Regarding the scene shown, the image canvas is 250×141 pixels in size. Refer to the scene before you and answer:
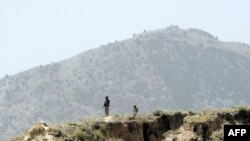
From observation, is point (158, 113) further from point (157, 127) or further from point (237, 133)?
point (237, 133)

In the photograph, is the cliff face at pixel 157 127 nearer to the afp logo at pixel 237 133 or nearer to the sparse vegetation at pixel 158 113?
the sparse vegetation at pixel 158 113

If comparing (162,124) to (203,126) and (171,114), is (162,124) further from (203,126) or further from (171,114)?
(203,126)

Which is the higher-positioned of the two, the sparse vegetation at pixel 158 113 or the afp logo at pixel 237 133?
the sparse vegetation at pixel 158 113

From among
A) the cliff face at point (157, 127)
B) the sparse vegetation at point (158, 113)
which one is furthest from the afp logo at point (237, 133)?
the sparse vegetation at point (158, 113)

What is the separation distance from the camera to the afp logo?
12.1 meters

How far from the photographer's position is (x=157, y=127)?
49.8 metres

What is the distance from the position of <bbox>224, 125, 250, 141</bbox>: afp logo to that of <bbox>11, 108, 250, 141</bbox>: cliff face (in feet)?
69.9

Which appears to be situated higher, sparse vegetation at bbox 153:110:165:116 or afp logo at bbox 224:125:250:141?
sparse vegetation at bbox 153:110:165:116

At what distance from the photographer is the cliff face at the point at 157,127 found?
3722 centimetres

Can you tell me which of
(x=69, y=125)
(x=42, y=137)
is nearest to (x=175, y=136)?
(x=69, y=125)

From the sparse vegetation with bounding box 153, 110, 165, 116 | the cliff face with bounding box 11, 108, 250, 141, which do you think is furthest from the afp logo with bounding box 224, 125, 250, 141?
the sparse vegetation with bounding box 153, 110, 165, 116

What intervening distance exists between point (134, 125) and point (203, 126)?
5.52 metres

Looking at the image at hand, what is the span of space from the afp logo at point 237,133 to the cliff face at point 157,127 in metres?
21.3

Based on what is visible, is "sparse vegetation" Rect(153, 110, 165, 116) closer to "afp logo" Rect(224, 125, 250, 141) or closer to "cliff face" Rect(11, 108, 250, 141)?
"cliff face" Rect(11, 108, 250, 141)
